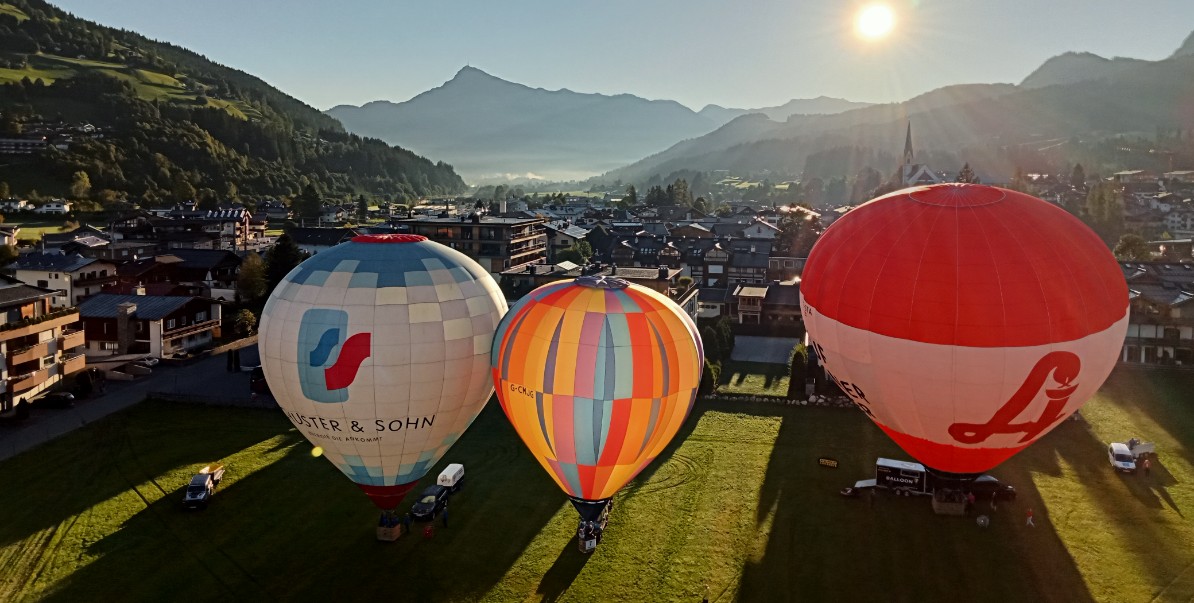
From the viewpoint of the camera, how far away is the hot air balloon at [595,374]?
64.8 feet

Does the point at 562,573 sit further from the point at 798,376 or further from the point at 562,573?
the point at 798,376

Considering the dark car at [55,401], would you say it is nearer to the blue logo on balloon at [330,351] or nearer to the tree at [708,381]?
the blue logo on balloon at [330,351]

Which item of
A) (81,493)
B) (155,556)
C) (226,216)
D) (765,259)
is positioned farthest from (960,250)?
(226,216)

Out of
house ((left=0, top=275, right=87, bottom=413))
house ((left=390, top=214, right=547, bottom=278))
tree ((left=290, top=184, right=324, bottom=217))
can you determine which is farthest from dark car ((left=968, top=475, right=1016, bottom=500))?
tree ((left=290, top=184, right=324, bottom=217))

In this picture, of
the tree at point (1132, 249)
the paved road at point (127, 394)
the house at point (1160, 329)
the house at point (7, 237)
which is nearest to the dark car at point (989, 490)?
the house at point (1160, 329)

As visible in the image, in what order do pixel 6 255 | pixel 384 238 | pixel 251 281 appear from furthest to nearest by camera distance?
1. pixel 6 255
2. pixel 251 281
3. pixel 384 238

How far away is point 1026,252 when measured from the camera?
20109 millimetres

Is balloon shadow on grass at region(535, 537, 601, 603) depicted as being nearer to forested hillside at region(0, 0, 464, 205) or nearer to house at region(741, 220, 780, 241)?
house at region(741, 220, 780, 241)

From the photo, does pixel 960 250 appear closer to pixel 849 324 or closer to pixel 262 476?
pixel 849 324

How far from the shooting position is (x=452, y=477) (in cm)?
2698

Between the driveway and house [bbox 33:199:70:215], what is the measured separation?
299 feet

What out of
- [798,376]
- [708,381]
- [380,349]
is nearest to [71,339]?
[380,349]

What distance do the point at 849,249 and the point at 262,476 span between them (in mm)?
22538

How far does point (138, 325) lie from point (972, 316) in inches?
1784
